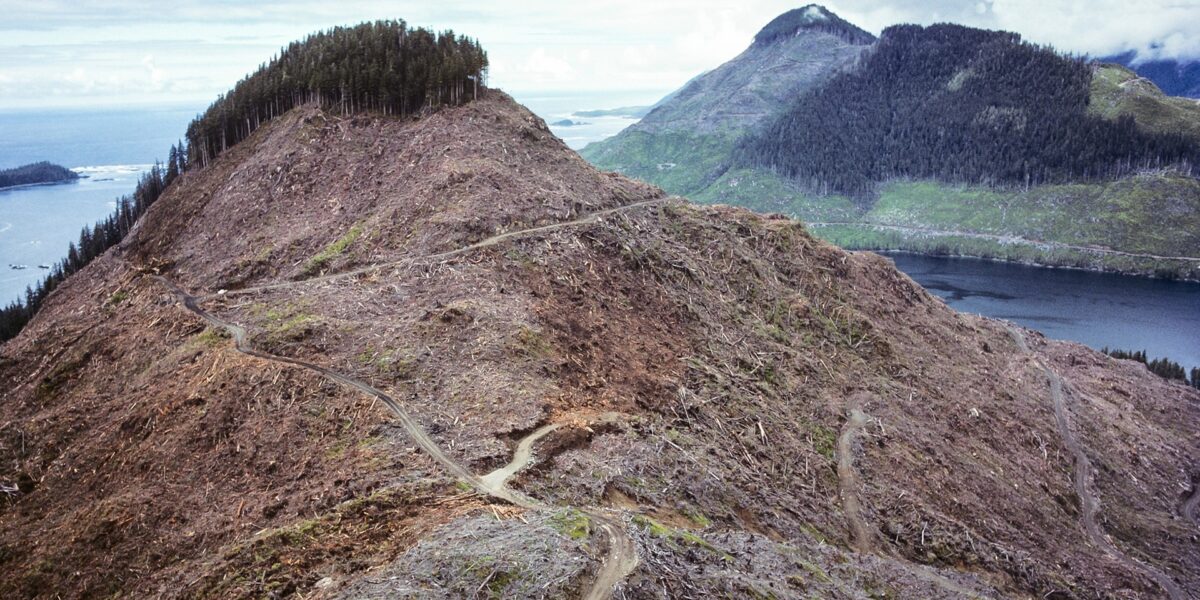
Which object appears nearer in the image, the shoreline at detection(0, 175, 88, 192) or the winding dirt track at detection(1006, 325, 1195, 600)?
the winding dirt track at detection(1006, 325, 1195, 600)

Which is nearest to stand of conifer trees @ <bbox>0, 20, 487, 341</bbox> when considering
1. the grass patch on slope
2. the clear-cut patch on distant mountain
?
the clear-cut patch on distant mountain

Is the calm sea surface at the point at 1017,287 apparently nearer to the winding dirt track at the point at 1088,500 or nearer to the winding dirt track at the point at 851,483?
the winding dirt track at the point at 1088,500

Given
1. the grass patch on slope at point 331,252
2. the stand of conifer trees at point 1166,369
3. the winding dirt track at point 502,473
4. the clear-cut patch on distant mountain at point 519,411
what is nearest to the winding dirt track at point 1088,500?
the clear-cut patch on distant mountain at point 519,411

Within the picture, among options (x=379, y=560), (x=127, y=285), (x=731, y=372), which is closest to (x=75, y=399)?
(x=127, y=285)

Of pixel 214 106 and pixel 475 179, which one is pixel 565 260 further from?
pixel 214 106

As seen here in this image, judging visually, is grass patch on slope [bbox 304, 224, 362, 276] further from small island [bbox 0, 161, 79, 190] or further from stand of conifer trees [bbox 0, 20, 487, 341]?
small island [bbox 0, 161, 79, 190]

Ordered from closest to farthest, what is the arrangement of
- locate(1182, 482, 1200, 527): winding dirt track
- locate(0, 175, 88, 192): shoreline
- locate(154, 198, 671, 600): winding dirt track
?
locate(154, 198, 671, 600): winding dirt track < locate(1182, 482, 1200, 527): winding dirt track < locate(0, 175, 88, 192): shoreline

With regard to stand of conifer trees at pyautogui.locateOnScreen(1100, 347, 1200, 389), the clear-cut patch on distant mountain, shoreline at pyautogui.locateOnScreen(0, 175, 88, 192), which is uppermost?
shoreline at pyautogui.locateOnScreen(0, 175, 88, 192)
